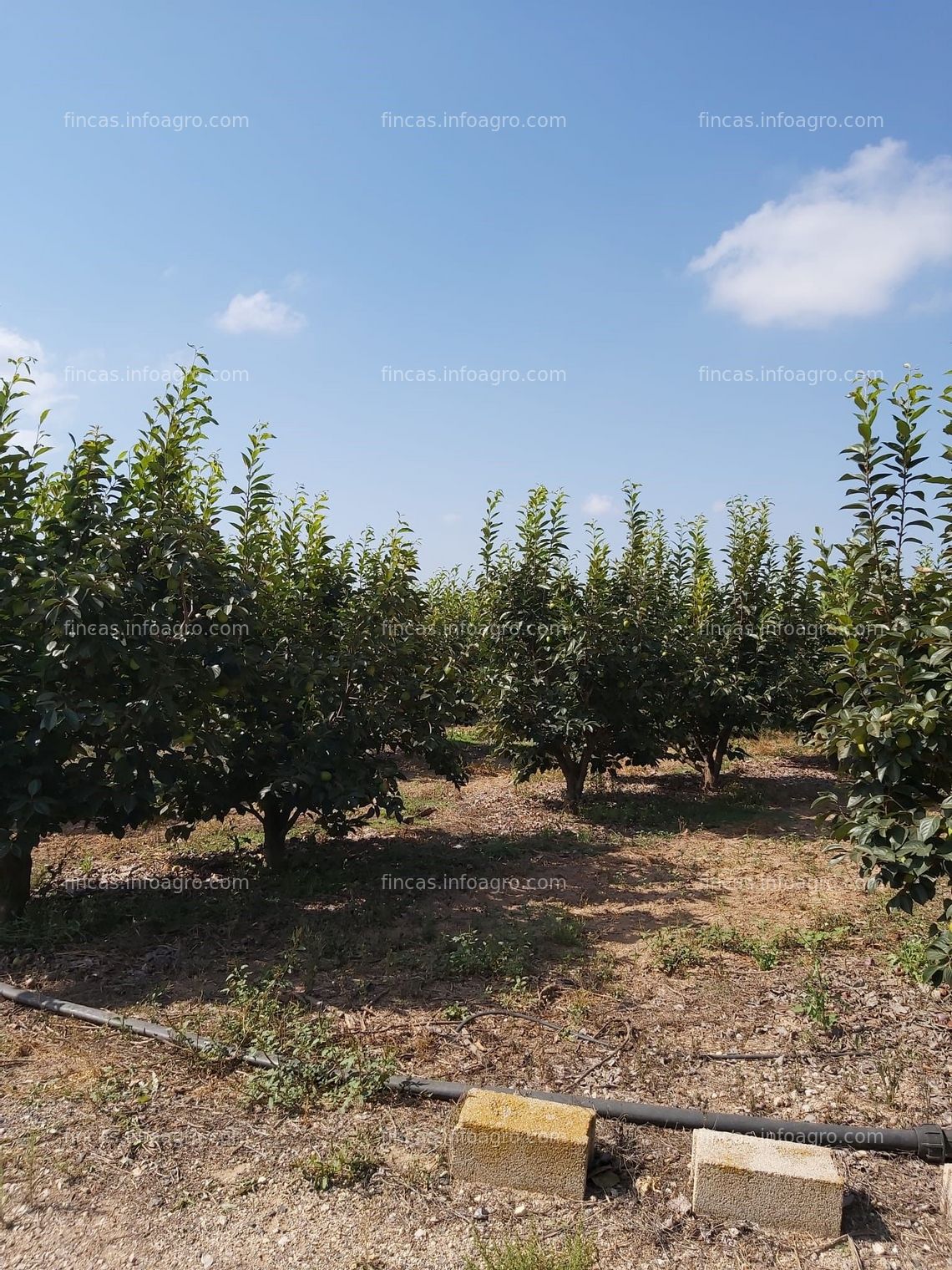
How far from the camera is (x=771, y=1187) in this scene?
3197 mm

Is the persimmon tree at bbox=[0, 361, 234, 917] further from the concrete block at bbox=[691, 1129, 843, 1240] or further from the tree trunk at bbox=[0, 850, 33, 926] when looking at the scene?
the concrete block at bbox=[691, 1129, 843, 1240]

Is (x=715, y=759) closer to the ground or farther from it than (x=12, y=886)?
farther from it

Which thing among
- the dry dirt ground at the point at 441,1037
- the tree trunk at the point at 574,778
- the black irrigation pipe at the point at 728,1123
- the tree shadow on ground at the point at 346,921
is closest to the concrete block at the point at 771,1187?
the dry dirt ground at the point at 441,1037

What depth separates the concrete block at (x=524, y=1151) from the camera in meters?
3.36

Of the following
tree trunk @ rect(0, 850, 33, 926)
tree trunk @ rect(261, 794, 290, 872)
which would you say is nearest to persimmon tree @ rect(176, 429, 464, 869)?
tree trunk @ rect(261, 794, 290, 872)

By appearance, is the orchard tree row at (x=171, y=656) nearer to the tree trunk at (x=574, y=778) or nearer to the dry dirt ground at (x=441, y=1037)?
the dry dirt ground at (x=441, y=1037)

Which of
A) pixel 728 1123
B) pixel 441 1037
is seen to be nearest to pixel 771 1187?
pixel 728 1123

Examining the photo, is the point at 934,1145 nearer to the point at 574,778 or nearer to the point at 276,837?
the point at 276,837

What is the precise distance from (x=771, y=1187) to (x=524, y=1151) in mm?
940

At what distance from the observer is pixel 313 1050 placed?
4.38 m

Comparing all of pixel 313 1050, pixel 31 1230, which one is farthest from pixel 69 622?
pixel 31 1230

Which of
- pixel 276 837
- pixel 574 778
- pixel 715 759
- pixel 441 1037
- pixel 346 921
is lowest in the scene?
pixel 441 1037

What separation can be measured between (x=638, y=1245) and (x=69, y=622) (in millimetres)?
4480

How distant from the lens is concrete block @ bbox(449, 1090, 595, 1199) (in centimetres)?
336
